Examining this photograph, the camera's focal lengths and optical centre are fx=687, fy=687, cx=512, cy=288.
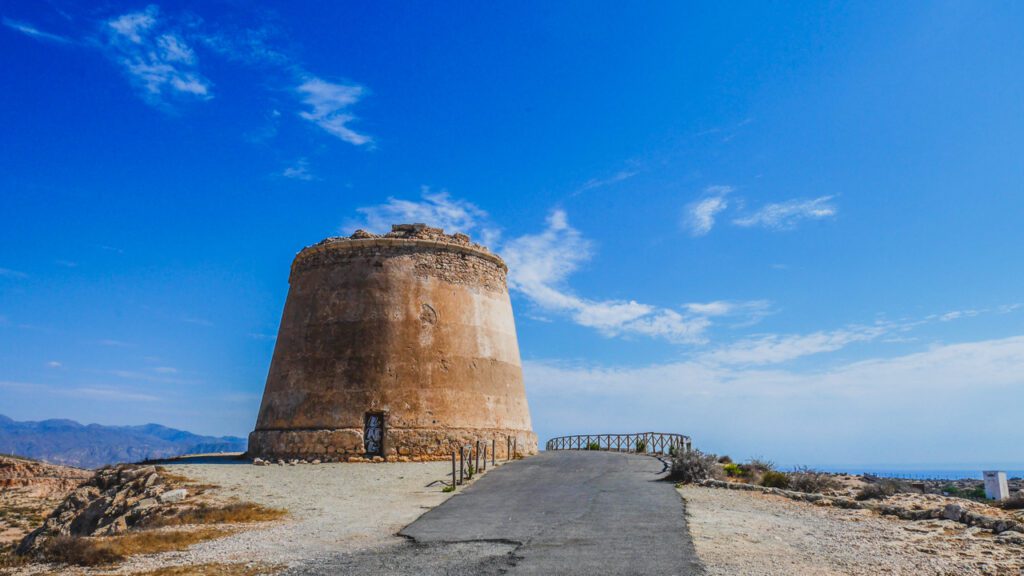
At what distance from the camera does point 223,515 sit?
470 inches

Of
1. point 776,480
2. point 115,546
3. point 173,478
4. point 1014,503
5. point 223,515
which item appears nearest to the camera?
point 115,546

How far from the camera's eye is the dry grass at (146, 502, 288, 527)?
11.6 meters

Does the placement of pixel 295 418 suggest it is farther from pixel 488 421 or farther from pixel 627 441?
pixel 627 441

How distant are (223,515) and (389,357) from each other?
10616 mm

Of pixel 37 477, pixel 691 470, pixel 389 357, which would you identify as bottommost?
pixel 37 477

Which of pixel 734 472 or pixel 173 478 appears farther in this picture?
pixel 734 472

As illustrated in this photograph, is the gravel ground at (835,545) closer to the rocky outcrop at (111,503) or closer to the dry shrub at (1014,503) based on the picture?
the dry shrub at (1014,503)

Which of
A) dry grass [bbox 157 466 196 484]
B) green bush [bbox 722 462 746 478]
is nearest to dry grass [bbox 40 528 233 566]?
dry grass [bbox 157 466 196 484]

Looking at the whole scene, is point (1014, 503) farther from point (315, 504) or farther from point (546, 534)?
point (315, 504)

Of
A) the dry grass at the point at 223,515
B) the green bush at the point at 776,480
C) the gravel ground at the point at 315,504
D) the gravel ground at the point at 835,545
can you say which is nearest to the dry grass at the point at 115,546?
the gravel ground at the point at 315,504

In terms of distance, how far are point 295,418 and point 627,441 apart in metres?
14.7

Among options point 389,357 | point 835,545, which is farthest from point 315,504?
point 389,357

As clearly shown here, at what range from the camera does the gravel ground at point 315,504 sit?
8.85m

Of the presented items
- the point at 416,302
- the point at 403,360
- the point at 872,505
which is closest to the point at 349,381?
the point at 403,360
